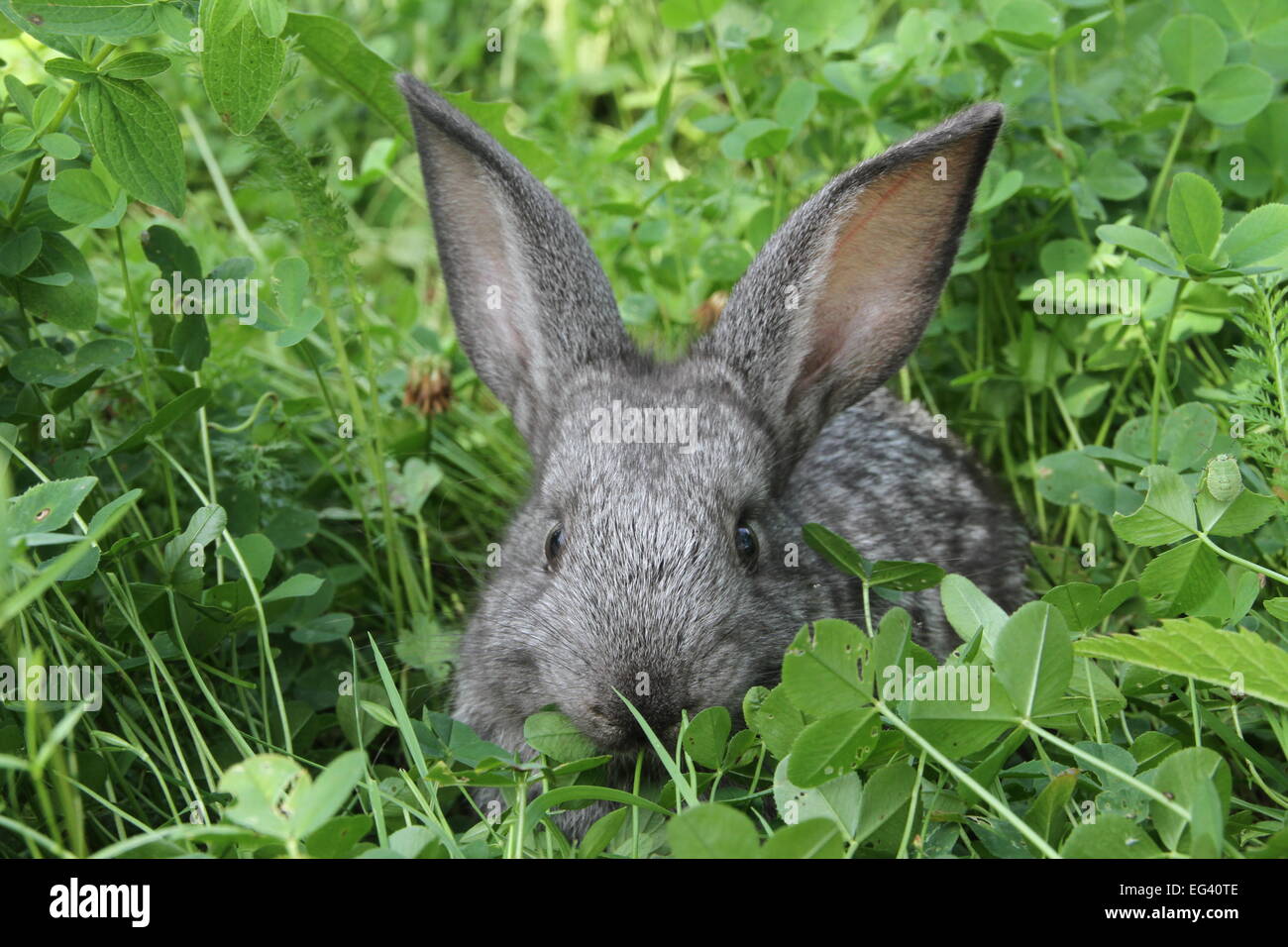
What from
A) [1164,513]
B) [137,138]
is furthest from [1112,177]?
[137,138]

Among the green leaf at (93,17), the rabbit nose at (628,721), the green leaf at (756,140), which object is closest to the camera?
the green leaf at (93,17)

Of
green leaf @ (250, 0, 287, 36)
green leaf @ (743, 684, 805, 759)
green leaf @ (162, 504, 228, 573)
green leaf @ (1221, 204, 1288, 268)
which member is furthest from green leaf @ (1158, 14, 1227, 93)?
green leaf @ (162, 504, 228, 573)

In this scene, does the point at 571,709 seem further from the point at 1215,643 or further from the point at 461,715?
the point at 1215,643

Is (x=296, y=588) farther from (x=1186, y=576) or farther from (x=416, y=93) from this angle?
(x=1186, y=576)

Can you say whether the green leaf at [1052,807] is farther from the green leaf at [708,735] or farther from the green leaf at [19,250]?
→ the green leaf at [19,250]

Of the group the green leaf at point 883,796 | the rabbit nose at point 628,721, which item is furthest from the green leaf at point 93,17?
the green leaf at point 883,796
